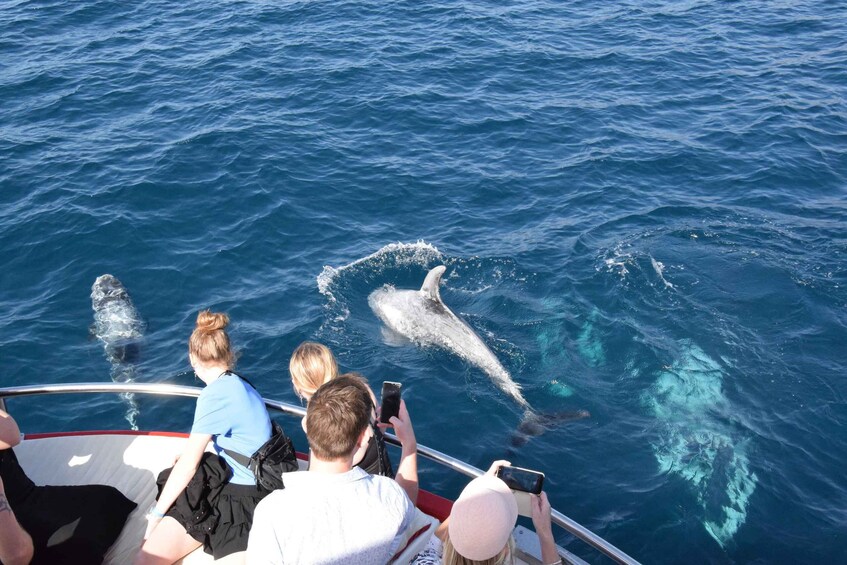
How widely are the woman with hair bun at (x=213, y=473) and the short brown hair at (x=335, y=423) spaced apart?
1.43 meters

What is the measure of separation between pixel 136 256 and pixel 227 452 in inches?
425

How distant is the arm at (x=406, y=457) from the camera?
6.04 metres

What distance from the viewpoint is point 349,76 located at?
23.9 meters

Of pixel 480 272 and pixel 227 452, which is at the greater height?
pixel 227 452

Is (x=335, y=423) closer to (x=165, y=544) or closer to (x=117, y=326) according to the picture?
(x=165, y=544)

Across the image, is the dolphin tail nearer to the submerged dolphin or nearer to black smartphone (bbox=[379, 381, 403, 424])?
the submerged dolphin

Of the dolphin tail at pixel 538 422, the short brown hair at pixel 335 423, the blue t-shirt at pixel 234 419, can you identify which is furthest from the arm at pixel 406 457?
the dolphin tail at pixel 538 422

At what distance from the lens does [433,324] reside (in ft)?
45.6

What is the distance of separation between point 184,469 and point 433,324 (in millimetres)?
8396

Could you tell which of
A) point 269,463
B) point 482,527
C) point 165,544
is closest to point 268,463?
point 269,463

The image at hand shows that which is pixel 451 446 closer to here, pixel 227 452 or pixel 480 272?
pixel 480 272

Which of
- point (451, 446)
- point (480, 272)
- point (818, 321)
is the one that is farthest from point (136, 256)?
point (818, 321)

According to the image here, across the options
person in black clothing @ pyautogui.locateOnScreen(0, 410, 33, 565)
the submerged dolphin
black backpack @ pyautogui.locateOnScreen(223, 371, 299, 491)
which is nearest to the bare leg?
black backpack @ pyautogui.locateOnScreen(223, 371, 299, 491)

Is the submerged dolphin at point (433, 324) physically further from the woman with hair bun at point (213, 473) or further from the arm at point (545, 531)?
the arm at point (545, 531)
